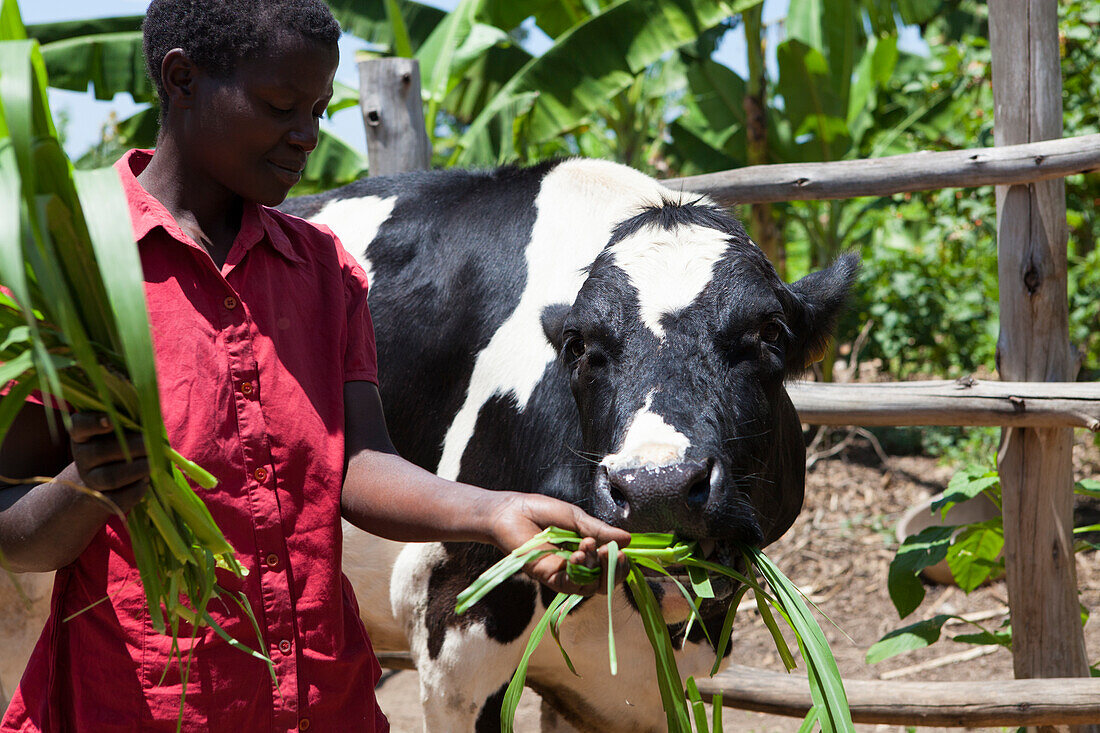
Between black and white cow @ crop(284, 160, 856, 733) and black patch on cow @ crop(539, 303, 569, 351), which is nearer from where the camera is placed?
black and white cow @ crop(284, 160, 856, 733)

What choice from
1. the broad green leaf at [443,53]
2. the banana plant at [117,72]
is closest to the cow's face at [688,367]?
the broad green leaf at [443,53]

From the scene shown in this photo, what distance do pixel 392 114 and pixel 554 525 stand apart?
2.86 metres

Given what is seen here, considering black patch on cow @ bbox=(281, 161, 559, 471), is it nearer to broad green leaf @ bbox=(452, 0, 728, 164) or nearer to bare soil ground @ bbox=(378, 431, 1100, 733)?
bare soil ground @ bbox=(378, 431, 1100, 733)

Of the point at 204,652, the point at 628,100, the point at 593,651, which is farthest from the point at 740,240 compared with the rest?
the point at 628,100

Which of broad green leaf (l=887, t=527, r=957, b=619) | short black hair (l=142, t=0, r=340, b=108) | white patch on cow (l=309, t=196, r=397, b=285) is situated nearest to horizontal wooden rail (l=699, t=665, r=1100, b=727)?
broad green leaf (l=887, t=527, r=957, b=619)

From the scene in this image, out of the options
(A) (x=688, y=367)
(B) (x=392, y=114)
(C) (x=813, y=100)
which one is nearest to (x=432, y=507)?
(A) (x=688, y=367)

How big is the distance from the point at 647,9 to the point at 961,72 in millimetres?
2497

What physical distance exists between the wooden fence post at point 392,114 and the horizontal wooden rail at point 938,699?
230 centimetres

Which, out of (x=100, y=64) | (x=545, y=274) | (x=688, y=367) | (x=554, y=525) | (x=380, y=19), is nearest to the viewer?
(x=554, y=525)

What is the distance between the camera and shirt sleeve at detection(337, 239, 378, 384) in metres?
1.79

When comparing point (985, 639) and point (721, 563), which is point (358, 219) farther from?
point (985, 639)

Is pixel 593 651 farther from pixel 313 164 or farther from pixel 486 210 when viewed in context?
pixel 313 164

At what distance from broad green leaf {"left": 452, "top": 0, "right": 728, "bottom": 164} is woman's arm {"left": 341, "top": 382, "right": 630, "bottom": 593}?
5.47 metres

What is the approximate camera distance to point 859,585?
6.07 meters
